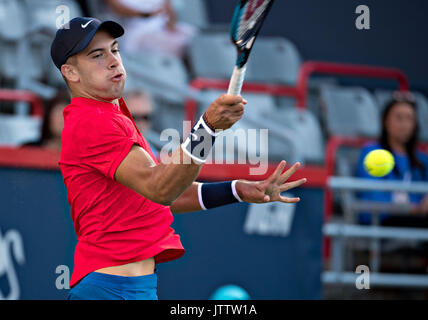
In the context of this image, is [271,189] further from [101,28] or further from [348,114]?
[348,114]

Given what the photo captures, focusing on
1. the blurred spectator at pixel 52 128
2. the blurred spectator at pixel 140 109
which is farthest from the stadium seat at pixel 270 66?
the blurred spectator at pixel 52 128

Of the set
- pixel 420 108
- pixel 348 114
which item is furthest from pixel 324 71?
pixel 420 108

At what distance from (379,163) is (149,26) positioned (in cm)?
340

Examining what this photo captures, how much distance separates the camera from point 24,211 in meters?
4.65

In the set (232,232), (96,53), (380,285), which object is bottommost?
(380,285)

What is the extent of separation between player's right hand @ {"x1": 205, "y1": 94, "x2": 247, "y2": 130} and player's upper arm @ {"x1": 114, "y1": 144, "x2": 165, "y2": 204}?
0.29 m

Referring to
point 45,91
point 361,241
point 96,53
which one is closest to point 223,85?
point 45,91

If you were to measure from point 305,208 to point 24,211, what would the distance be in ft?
6.17

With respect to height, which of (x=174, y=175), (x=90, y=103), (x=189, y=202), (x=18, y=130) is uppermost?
(x=18, y=130)

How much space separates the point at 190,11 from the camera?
28.3 ft

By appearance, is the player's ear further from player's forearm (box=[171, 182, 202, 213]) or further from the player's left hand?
the player's left hand

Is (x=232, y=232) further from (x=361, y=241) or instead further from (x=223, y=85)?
(x=223, y=85)

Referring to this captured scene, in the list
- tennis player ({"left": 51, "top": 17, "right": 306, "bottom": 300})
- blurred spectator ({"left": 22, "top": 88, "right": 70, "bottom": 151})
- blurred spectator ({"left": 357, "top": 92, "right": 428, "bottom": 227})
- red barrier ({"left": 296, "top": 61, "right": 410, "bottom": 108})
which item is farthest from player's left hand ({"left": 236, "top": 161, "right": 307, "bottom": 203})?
red barrier ({"left": 296, "top": 61, "right": 410, "bottom": 108})

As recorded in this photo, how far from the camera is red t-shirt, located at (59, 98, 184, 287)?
2.70 metres
